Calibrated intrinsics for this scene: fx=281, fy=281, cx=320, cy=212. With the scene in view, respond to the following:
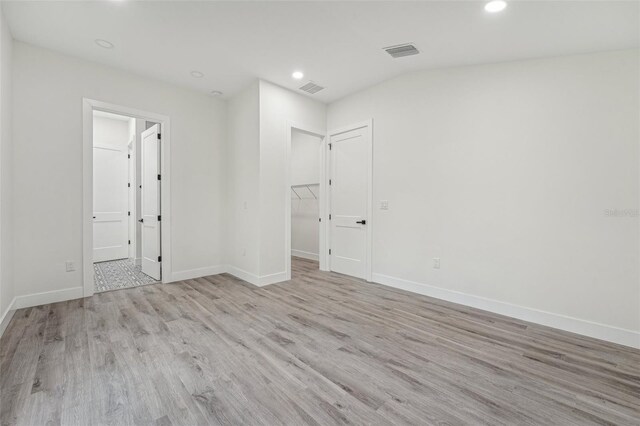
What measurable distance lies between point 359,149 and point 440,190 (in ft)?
4.88

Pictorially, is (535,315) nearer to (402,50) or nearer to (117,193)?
(402,50)

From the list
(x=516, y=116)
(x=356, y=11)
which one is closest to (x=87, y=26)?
(x=356, y=11)

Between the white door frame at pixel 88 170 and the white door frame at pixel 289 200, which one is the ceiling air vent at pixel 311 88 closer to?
the white door frame at pixel 289 200

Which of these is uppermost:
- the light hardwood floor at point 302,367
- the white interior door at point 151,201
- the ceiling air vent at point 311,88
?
the ceiling air vent at point 311,88

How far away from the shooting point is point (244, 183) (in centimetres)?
441

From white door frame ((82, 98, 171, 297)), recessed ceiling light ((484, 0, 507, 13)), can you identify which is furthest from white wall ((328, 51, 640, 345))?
white door frame ((82, 98, 171, 297))

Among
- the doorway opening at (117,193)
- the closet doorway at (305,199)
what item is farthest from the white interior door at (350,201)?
the doorway opening at (117,193)

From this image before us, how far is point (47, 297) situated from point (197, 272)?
1.74m

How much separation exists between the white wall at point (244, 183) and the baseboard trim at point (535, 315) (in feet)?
7.38

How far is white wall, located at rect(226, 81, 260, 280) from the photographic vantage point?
13.6ft

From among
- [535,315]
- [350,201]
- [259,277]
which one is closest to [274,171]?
[350,201]

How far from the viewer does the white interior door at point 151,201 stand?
14.2 feet

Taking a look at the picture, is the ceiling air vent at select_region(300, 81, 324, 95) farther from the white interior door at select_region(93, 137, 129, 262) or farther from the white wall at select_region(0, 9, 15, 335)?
the white interior door at select_region(93, 137, 129, 262)

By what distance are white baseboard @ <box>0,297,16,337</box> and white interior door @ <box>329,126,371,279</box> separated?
3.90m
